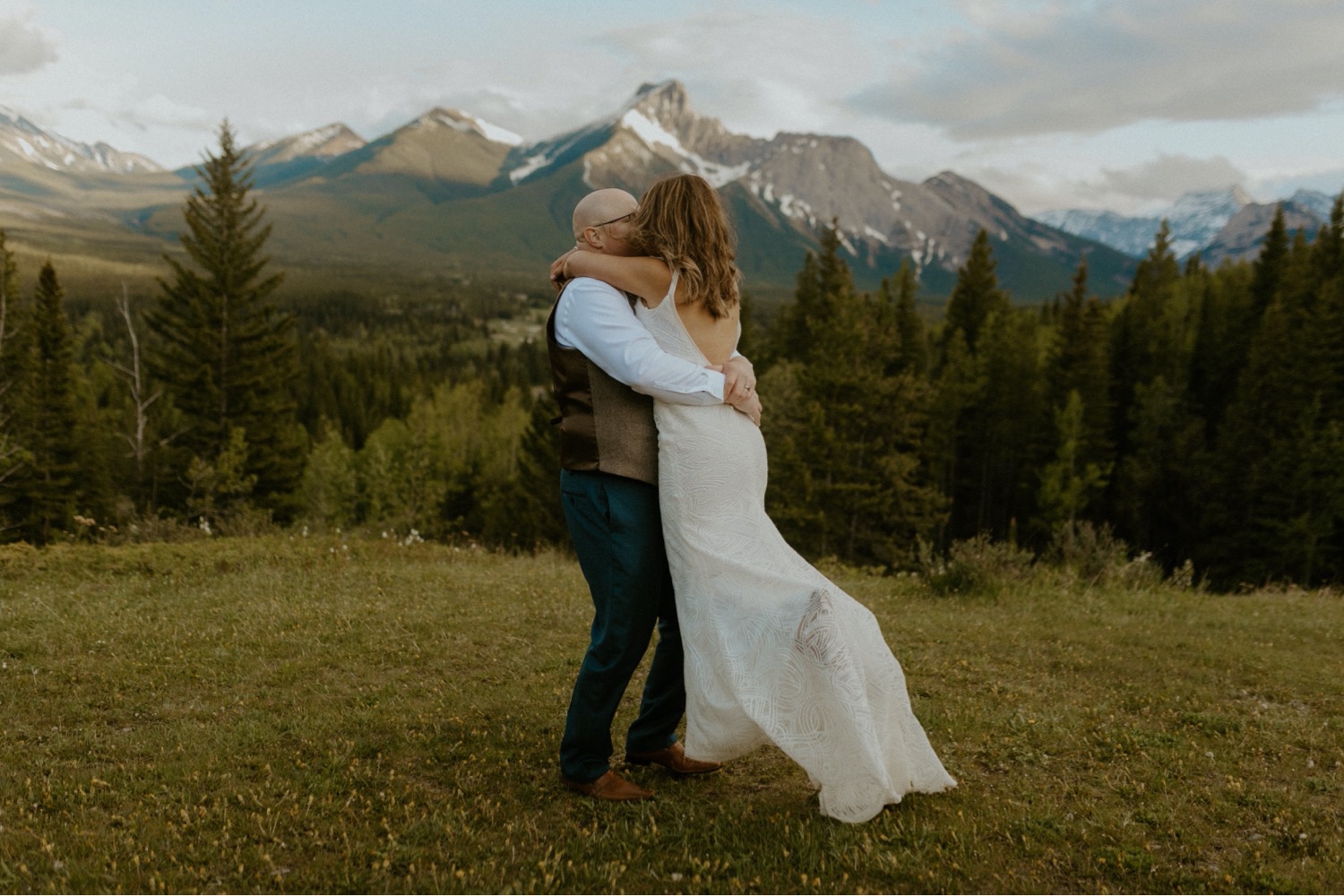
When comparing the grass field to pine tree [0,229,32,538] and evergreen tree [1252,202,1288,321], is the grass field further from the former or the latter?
evergreen tree [1252,202,1288,321]

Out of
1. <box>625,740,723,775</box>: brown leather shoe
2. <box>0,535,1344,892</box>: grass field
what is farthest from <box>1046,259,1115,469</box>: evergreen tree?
<box>625,740,723,775</box>: brown leather shoe

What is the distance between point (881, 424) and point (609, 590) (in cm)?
3947

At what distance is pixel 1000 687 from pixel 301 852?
5705mm

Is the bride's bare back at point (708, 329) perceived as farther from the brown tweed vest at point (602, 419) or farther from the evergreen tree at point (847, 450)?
the evergreen tree at point (847, 450)

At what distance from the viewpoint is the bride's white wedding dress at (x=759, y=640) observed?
13.8ft

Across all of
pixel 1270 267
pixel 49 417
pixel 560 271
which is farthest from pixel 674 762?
pixel 1270 267

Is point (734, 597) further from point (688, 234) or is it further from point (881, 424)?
point (881, 424)

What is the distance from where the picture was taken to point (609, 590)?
4.69m

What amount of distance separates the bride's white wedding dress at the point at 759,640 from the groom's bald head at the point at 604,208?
1.81ft

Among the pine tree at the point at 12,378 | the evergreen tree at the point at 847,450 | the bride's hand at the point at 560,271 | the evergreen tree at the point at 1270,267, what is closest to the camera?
the bride's hand at the point at 560,271

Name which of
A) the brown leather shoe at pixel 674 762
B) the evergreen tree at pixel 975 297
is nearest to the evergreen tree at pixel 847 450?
the evergreen tree at pixel 975 297

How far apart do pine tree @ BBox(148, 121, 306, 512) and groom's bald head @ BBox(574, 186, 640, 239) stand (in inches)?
1473

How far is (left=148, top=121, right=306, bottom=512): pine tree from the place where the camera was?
37.7 m

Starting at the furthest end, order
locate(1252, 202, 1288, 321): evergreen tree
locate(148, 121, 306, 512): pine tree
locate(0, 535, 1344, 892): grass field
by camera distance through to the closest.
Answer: locate(1252, 202, 1288, 321): evergreen tree < locate(148, 121, 306, 512): pine tree < locate(0, 535, 1344, 892): grass field
